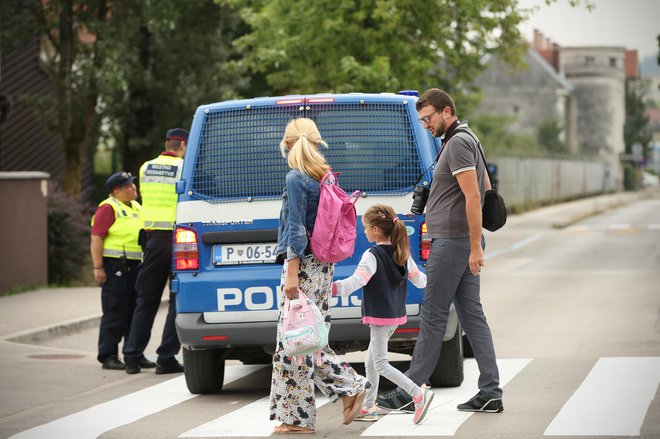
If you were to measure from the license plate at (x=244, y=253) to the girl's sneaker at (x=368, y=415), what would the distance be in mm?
1283

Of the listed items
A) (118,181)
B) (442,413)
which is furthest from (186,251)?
(118,181)

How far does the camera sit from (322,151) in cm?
869

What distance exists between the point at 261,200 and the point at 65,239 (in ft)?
37.2

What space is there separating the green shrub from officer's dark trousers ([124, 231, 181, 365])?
334 inches

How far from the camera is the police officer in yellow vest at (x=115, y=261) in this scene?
11.1 m

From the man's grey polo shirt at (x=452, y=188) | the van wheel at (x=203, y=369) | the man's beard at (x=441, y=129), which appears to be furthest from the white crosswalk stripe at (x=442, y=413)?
the man's beard at (x=441, y=129)

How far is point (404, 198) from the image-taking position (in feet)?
27.7

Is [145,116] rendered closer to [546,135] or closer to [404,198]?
[404,198]

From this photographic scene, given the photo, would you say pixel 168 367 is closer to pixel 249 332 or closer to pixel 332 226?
pixel 249 332

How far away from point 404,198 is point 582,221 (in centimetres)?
3564

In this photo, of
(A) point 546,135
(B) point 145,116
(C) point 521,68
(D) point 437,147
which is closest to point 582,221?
(C) point 521,68

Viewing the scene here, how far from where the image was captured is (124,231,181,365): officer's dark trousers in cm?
1066

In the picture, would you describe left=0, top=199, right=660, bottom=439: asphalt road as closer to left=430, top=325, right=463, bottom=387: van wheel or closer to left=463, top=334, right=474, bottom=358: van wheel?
left=430, top=325, right=463, bottom=387: van wheel

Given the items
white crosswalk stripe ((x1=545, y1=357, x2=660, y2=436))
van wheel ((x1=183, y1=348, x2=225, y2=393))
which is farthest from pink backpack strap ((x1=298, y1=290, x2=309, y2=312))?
van wheel ((x1=183, y1=348, x2=225, y2=393))
